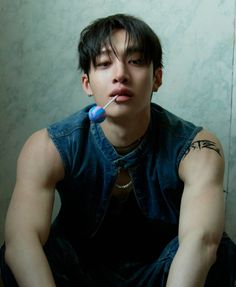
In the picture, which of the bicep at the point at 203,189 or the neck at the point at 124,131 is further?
the neck at the point at 124,131

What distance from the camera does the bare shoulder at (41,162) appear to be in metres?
1.01

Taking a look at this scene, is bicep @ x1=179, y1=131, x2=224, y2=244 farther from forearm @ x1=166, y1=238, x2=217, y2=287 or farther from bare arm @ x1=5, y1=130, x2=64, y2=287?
bare arm @ x1=5, y1=130, x2=64, y2=287

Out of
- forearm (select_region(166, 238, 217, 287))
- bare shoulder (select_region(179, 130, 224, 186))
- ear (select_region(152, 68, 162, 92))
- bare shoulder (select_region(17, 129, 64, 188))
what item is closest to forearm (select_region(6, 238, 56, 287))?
bare shoulder (select_region(17, 129, 64, 188))

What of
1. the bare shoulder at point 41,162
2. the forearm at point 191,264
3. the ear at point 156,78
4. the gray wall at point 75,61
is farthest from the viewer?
the gray wall at point 75,61

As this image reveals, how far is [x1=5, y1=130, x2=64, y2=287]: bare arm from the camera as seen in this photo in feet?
3.02

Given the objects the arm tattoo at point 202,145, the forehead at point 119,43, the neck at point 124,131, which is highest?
the forehead at point 119,43

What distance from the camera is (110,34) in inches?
40.9

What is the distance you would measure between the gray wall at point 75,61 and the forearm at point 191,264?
480 millimetres

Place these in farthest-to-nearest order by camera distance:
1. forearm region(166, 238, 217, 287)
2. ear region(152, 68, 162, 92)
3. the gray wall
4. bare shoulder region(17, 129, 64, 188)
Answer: the gray wall, ear region(152, 68, 162, 92), bare shoulder region(17, 129, 64, 188), forearm region(166, 238, 217, 287)

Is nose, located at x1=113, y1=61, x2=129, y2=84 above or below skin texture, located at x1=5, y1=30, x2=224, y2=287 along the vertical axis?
above

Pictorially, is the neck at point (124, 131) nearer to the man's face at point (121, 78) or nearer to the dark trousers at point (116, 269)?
the man's face at point (121, 78)

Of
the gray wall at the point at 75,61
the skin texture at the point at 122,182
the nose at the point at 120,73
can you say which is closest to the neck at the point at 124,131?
the skin texture at the point at 122,182

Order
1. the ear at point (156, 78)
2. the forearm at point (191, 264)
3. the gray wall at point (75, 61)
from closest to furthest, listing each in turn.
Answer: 1. the forearm at point (191, 264)
2. the ear at point (156, 78)
3. the gray wall at point (75, 61)

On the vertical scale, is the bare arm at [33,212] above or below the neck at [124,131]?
below
